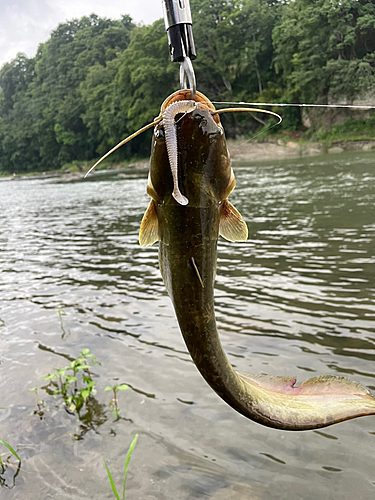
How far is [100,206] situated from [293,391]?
20707mm

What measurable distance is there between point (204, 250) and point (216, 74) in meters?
57.5

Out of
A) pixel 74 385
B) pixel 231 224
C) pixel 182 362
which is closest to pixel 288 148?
pixel 182 362

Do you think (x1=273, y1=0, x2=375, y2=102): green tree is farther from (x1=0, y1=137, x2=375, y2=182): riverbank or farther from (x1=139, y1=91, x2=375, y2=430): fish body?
(x1=139, y1=91, x2=375, y2=430): fish body

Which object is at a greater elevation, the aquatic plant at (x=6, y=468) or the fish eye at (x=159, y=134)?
the fish eye at (x=159, y=134)

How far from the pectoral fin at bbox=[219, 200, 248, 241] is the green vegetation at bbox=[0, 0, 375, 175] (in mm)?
42177

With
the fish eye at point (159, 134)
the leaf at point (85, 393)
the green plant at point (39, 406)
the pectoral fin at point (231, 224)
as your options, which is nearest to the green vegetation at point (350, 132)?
the leaf at point (85, 393)

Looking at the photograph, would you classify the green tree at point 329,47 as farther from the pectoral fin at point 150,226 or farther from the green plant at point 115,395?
the pectoral fin at point 150,226

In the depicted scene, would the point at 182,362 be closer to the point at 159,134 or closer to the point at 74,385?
the point at 74,385

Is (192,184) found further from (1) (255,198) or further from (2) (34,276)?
(1) (255,198)

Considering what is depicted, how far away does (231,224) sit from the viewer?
5.23 feet

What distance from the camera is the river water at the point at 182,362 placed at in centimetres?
309

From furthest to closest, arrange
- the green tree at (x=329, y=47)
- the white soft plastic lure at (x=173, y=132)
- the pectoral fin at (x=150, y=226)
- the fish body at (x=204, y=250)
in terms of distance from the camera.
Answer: the green tree at (x=329, y=47), the pectoral fin at (x=150, y=226), the fish body at (x=204, y=250), the white soft plastic lure at (x=173, y=132)

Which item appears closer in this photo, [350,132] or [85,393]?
[85,393]

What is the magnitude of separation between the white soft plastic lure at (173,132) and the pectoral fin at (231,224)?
1.11 feet
